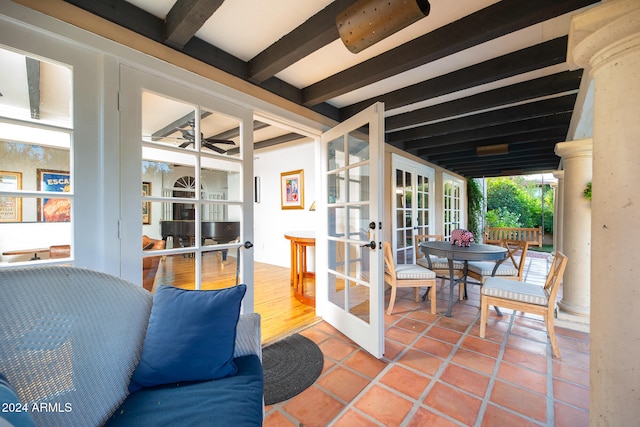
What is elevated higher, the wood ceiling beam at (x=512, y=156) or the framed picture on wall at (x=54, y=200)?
the wood ceiling beam at (x=512, y=156)

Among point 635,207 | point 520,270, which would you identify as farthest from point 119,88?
point 520,270

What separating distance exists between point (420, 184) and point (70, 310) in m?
4.92

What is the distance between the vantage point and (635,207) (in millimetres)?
903

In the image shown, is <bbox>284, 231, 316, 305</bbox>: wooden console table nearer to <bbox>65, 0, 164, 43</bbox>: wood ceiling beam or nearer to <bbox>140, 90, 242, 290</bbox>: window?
<bbox>140, 90, 242, 290</bbox>: window

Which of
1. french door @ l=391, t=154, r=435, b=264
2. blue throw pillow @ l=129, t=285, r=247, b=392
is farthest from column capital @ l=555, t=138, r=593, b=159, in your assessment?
blue throw pillow @ l=129, t=285, r=247, b=392

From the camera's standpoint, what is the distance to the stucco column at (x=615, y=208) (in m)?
0.90

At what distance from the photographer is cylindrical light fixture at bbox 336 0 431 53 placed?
1.11m

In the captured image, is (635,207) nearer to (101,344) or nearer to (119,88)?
(101,344)

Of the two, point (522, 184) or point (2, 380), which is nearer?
point (2, 380)

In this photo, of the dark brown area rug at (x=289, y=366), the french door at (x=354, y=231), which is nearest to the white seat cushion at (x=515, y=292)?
the french door at (x=354, y=231)

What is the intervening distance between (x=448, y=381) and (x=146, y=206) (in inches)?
91.0

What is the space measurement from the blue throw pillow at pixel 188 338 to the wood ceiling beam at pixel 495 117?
347 centimetres

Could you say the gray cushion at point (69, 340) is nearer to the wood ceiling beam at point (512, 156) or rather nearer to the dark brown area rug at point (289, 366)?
the dark brown area rug at point (289, 366)

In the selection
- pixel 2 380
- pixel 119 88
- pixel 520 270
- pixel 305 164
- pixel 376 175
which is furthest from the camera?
pixel 305 164
